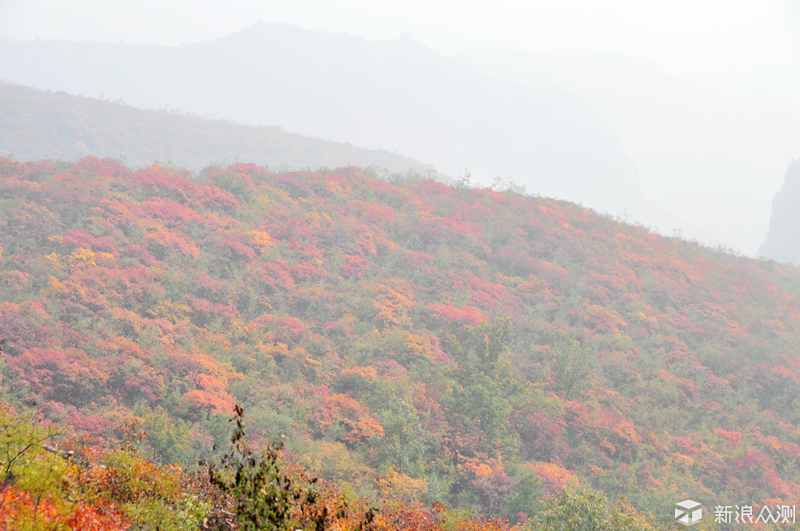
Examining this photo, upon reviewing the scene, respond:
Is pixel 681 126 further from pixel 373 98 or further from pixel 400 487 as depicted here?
pixel 400 487

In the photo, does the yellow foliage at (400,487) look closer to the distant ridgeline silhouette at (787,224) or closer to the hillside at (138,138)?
the hillside at (138,138)

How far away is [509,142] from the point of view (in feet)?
397

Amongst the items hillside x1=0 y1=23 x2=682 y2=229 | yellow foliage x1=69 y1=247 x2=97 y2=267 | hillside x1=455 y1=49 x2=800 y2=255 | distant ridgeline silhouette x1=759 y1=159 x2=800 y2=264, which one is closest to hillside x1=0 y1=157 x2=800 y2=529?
yellow foliage x1=69 y1=247 x2=97 y2=267

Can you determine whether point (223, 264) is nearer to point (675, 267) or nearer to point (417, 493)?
point (417, 493)

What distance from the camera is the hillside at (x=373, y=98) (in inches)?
3634

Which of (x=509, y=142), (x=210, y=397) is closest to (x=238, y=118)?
(x=509, y=142)

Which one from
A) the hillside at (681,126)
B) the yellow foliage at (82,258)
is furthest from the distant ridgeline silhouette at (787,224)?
the hillside at (681,126)

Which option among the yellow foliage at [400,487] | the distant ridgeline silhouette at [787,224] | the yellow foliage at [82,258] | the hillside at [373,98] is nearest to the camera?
the yellow foliage at [400,487]

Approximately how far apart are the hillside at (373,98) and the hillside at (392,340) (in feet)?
247

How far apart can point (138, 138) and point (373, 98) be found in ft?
249

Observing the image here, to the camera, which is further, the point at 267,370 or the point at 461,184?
the point at 461,184

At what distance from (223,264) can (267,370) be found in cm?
584

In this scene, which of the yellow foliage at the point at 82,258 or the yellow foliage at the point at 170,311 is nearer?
the yellow foliage at the point at 170,311

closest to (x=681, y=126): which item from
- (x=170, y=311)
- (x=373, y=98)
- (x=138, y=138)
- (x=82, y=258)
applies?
(x=373, y=98)
